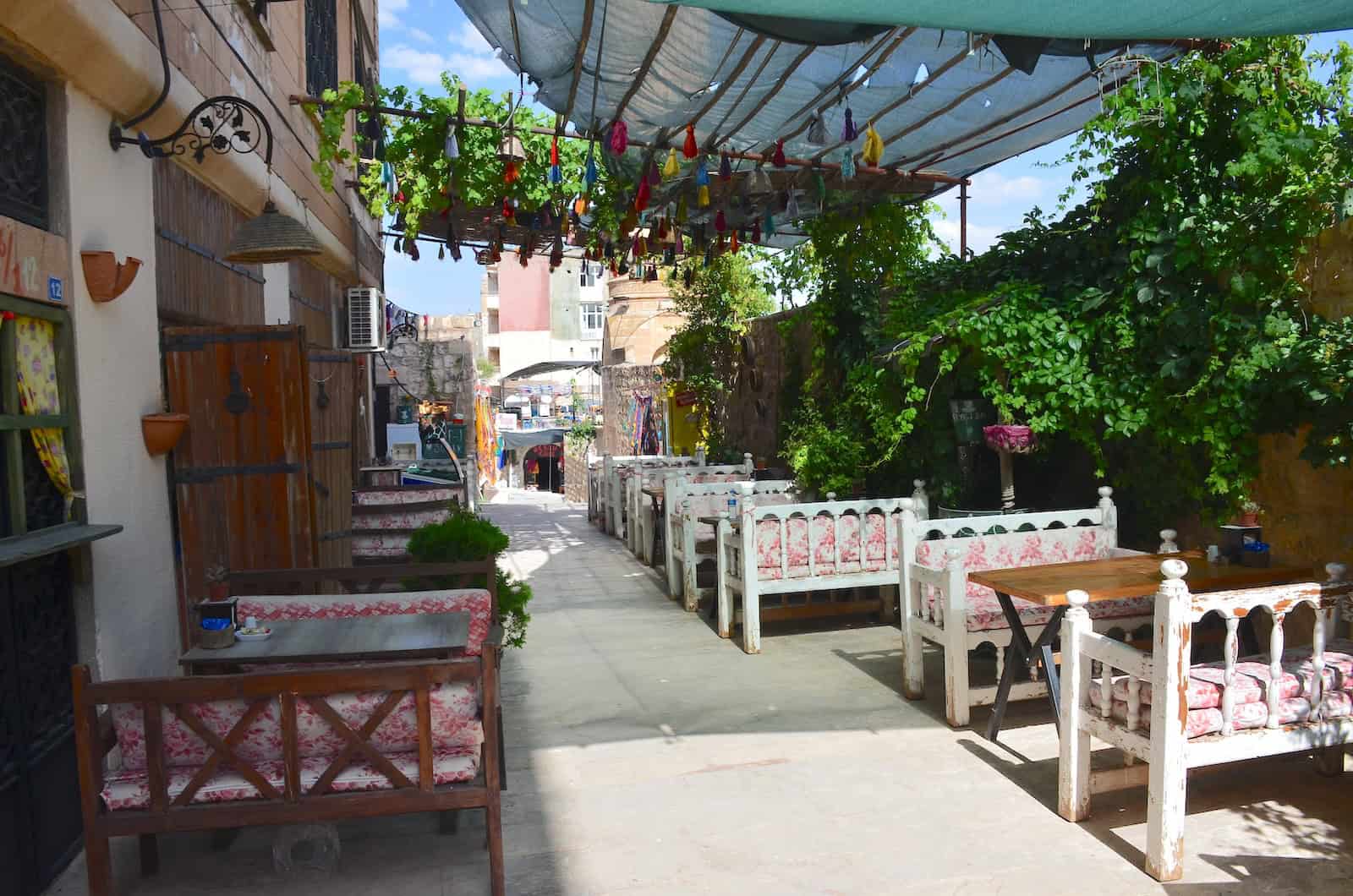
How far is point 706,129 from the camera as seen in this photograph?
829 cm

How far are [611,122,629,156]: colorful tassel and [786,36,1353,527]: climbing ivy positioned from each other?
7.47ft

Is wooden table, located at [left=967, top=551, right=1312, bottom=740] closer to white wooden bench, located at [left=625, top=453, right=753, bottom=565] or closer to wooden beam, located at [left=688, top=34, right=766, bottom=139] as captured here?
wooden beam, located at [left=688, top=34, right=766, bottom=139]

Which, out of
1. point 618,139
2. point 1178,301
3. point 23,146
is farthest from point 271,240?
point 1178,301

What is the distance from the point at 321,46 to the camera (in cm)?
888

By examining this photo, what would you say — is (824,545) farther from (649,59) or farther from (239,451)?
(239,451)

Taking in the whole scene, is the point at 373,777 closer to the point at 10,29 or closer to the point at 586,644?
the point at 10,29

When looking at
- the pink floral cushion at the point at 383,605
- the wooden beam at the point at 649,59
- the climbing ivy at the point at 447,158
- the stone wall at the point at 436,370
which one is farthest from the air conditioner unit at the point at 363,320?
the stone wall at the point at 436,370

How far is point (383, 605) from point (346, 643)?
22.1 inches

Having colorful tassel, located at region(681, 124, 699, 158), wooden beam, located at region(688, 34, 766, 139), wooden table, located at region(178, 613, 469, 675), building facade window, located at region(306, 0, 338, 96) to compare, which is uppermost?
building facade window, located at region(306, 0, 338, 96)

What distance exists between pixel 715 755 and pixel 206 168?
159 inches

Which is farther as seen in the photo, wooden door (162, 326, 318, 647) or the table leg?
wooden door (162, 326, 318, 647)

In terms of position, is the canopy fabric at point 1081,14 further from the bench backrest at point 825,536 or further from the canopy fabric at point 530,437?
the canopy fabric at point 530,437

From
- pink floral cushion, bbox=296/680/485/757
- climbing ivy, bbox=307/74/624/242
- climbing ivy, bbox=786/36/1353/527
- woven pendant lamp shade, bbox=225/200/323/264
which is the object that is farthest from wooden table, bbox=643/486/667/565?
pink floral cushion, bbox=296/680/485/757

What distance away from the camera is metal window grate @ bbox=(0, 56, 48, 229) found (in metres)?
3.08
